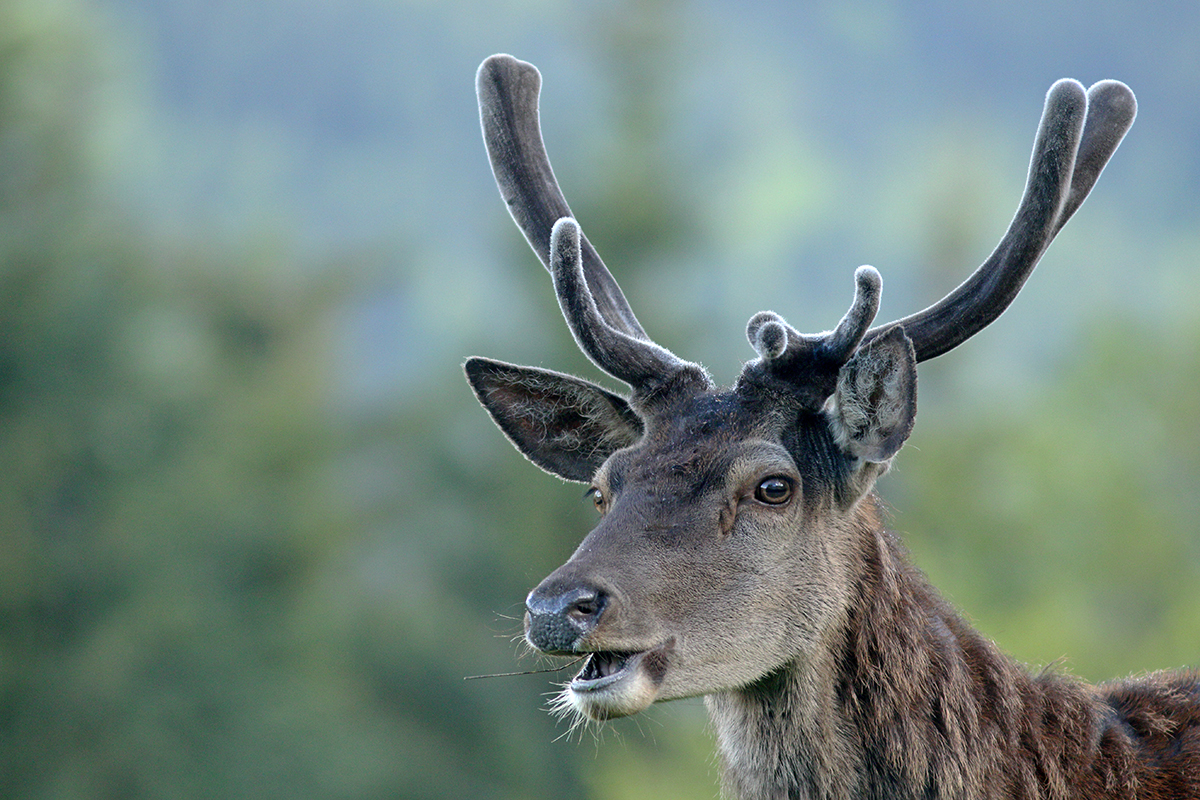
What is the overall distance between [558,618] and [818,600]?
1.03m

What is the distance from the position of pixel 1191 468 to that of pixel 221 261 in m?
20.0

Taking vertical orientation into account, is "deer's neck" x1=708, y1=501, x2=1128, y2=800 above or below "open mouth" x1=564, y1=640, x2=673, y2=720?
above

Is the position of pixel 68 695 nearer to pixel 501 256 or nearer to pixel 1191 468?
pixel 501 256

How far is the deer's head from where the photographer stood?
4.64m

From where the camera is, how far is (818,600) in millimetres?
5000

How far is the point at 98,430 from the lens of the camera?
20.6m

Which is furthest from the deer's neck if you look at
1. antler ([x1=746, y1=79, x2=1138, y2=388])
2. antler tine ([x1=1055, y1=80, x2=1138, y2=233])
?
antler tine ([x1=1055, y1=80, x2=1138, y2=233])

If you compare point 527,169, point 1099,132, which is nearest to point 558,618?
A: point 527,169

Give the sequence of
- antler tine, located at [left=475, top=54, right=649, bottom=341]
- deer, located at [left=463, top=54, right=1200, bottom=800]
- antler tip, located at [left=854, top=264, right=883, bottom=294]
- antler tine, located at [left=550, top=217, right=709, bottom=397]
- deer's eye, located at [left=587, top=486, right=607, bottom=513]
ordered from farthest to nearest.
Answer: antler tine, located at [left=475, top=54, right=649, bottom=341], antler tine, located at [left=550, top=217, right=709, bottom=397], deer's eye, located at [left=587, top=486, right=607, bottom=513], antler tip, located at [left=854, top=264, right=883, bottom=294], deer, located at [left=463, top=54, right=1200, bottom=800]

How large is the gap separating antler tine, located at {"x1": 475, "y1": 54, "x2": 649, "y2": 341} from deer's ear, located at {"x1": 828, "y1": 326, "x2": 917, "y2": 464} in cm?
155

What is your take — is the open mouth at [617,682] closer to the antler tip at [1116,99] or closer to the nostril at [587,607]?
the nostril at [587,607]

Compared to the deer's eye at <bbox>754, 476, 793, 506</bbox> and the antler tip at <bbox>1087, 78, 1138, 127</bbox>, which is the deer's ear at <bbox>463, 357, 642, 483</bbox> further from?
the antler tip at <bbox>1087, 78, 1138, 127</bbox>

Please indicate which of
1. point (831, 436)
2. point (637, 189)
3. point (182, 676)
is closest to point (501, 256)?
point (637, 189)

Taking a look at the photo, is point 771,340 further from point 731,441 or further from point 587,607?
point 587,607
